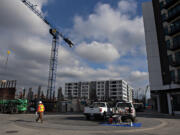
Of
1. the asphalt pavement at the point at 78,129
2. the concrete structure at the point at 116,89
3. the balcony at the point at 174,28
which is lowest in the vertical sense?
the asphalt pavement at the point at 78,129

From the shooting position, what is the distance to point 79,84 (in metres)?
128

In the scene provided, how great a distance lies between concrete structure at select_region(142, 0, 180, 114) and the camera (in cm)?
2761

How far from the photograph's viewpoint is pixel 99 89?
122062 mm

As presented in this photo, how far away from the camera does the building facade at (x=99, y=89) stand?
117 metres

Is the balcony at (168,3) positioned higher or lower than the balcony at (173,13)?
higher

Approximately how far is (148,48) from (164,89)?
10.4 m

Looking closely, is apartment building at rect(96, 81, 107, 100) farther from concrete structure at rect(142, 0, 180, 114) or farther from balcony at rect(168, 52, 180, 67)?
balcony at rect(168, 52, 180, 67)

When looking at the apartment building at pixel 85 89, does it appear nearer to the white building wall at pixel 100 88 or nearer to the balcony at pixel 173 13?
the white building wall at pixel 100 88

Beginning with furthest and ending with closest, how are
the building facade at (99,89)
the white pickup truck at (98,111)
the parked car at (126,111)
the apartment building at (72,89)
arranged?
the apartment building at (72,89) < the building facade at (99,89) < the white pickup truck at (98,111) < the parked car at (126,111)

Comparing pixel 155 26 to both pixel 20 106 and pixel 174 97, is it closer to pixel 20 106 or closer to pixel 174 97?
pixel 174 97

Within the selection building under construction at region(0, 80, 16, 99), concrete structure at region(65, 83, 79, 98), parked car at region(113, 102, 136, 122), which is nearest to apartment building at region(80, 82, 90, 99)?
concrete structure at region(65, 83, 79, 98)

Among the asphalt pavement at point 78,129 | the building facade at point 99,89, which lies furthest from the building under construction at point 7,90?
the building facade at point 99,89

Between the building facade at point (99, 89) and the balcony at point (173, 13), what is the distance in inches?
3429

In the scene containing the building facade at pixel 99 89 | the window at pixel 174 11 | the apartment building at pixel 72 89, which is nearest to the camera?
the window at pixel 174 11
